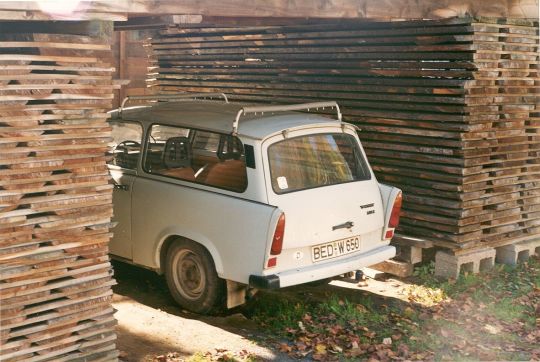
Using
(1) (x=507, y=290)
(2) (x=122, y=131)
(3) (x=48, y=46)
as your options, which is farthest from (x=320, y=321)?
(3) (x=48, y=46)

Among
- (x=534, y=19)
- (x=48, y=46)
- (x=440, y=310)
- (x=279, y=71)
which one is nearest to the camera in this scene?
(x=48, y=46)

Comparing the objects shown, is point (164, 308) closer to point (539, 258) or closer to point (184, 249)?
point (184, 249)

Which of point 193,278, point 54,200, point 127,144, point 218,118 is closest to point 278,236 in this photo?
point 193,278

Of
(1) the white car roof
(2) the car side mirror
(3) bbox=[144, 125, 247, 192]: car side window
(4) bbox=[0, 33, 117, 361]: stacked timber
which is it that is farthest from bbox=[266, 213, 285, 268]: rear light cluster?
(4) bbox=[0, 33, 117, 361]: stacked timber

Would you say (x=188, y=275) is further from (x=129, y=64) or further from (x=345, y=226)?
(x=129, y=64)

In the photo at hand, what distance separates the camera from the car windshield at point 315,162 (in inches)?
272

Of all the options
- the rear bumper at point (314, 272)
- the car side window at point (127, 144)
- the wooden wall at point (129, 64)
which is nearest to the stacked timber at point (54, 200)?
the rear bumper at point (314, 272)

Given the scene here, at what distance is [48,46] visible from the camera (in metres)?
5.32

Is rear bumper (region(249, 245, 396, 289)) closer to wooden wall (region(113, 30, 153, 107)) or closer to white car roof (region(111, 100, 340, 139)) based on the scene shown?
white car roof (region(111, 100, 340, 139))

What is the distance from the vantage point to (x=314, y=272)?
6.76 metres

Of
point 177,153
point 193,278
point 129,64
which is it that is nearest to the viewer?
point 193,278

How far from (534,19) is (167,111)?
420 cm

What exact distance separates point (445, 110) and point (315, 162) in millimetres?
2020

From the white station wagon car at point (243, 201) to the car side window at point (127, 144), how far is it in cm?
2
